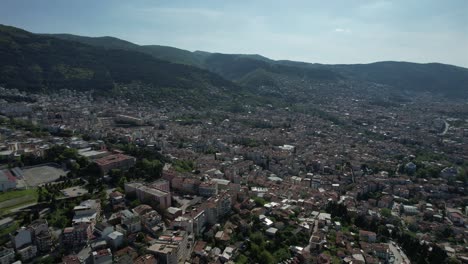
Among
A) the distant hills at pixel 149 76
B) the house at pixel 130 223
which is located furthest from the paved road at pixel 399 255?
the distant hills at pixel 149 76

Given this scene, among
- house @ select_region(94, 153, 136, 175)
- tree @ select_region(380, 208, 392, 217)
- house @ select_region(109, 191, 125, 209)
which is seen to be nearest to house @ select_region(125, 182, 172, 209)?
house @ select_region(109, 191, 125, 209)

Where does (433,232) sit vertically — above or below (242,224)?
below

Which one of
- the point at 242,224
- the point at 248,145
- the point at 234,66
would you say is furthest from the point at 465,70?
the point at 242,224

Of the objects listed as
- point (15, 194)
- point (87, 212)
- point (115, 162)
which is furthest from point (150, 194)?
point (15, 194)

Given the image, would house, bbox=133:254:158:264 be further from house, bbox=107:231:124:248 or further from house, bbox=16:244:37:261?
house, bbox=16:244:37:261

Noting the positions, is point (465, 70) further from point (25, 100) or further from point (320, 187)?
point (25, 100)

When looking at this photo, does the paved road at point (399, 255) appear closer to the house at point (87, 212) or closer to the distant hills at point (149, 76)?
the house at point (87, 212)
